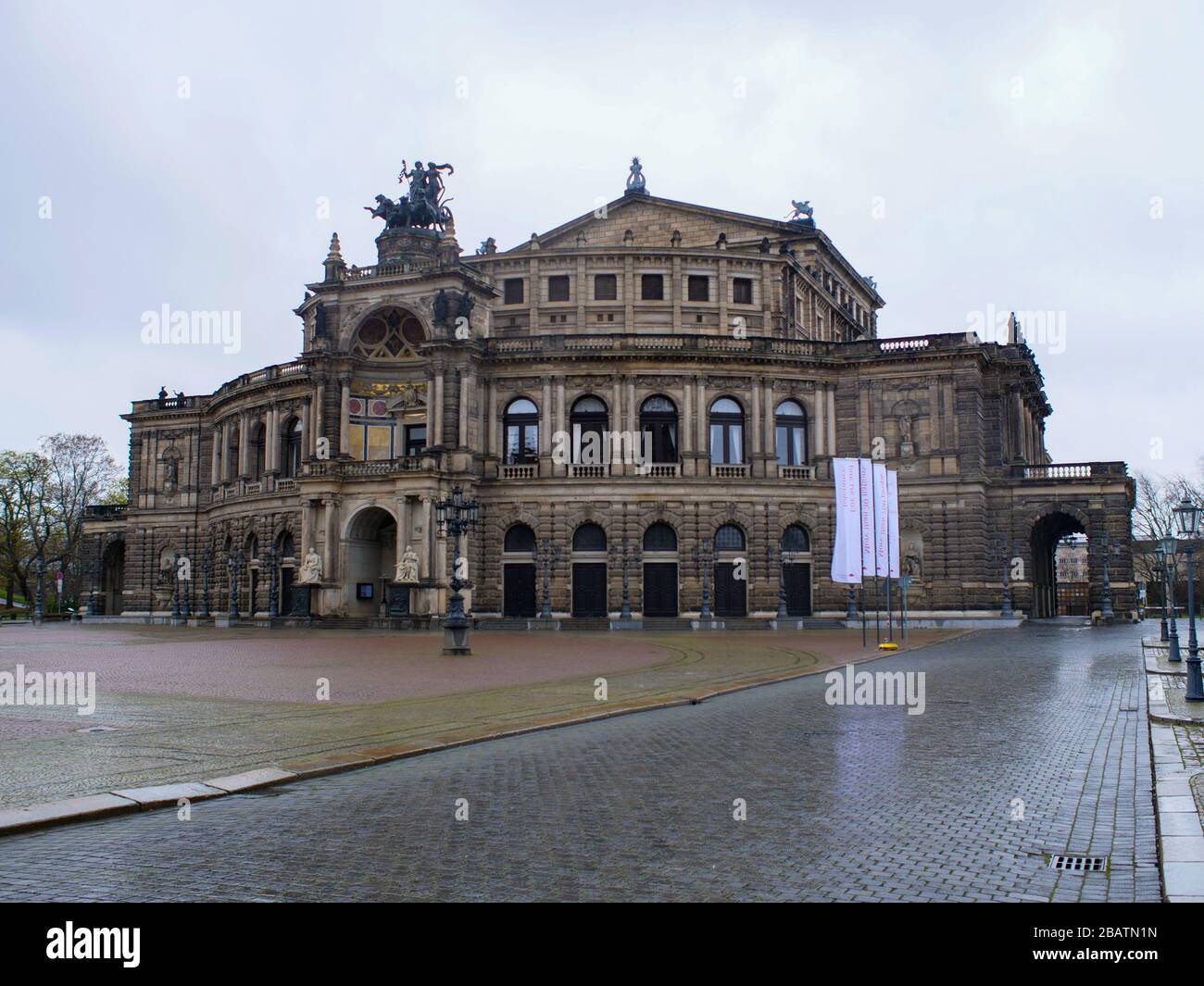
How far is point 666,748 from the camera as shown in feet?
45.1

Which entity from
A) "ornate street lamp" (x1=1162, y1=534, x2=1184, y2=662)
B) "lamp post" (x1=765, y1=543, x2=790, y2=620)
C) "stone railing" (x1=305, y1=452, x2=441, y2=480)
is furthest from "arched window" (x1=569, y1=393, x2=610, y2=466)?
"ornate street lamp" (x1=1162, y1=534, x2=1184, y2=662)

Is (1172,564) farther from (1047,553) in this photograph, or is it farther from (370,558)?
(1047,553)

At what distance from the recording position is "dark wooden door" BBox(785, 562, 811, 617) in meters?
56.2

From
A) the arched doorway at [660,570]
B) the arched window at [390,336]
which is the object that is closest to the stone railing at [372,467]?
the arched window at [390,336]

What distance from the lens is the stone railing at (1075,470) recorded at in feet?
189

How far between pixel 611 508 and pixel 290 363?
21.4 meters

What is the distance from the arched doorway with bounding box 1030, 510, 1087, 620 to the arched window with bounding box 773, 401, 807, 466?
1385 cm

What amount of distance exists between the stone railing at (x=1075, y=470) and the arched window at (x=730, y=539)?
16.2 meters

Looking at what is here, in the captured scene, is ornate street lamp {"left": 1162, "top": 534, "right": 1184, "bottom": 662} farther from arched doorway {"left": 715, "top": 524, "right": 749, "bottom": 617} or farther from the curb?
arched doorway {"left": 715, "top": 524, "right": 749, "bottom": 617}

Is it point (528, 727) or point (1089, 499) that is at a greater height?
point (1089, 499)

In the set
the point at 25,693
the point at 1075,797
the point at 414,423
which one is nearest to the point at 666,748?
the point at 1075,797

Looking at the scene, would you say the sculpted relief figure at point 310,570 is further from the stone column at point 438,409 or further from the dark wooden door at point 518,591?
the dark wooden door at point 518,591

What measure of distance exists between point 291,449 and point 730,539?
1048 inches
